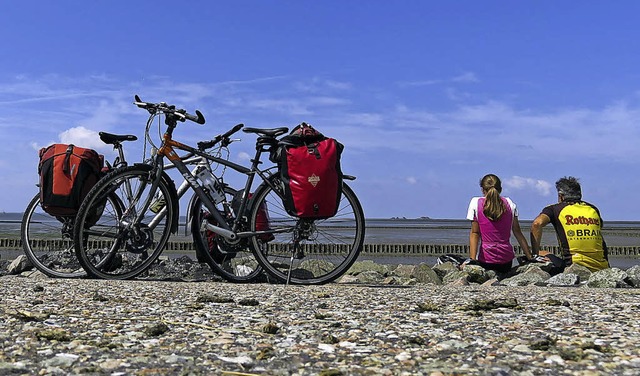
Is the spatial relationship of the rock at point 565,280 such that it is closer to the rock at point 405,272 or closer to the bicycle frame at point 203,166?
the rock at point 405,272

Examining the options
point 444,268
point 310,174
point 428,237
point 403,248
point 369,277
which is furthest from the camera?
point 428,237

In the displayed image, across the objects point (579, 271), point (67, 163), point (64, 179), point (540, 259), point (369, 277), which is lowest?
point (369, 277)

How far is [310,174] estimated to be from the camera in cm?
567

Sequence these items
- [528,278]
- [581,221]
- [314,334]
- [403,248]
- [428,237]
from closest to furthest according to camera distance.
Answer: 1. [314,334]
2. [528,278]
3. [581,221]
4. [403,248]
5. [428,237]

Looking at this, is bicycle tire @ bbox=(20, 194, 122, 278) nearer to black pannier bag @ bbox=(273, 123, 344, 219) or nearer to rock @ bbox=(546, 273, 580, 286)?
black pannier bag @ bbox=(273, 123, 344, 219)

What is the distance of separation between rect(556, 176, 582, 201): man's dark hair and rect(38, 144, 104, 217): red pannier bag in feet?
18.2

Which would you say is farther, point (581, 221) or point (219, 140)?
point (581, 221)

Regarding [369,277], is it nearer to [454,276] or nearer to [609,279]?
[454,276]

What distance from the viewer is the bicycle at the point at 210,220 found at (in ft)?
19.7

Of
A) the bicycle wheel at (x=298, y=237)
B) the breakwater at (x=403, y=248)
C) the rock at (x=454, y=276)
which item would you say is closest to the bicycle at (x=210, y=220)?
the bicycle wheel at (x=298, y=237)

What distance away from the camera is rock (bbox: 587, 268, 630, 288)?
21.5ft

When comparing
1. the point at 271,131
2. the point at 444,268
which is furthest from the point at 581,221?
the point at 271,131

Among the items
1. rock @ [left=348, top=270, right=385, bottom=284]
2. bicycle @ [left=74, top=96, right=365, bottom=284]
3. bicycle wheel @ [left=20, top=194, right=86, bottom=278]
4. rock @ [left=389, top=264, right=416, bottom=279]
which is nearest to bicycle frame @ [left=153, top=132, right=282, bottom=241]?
bicycle @ [left=74, top=96, right=365, bottom=284]

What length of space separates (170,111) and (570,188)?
16.2ft
